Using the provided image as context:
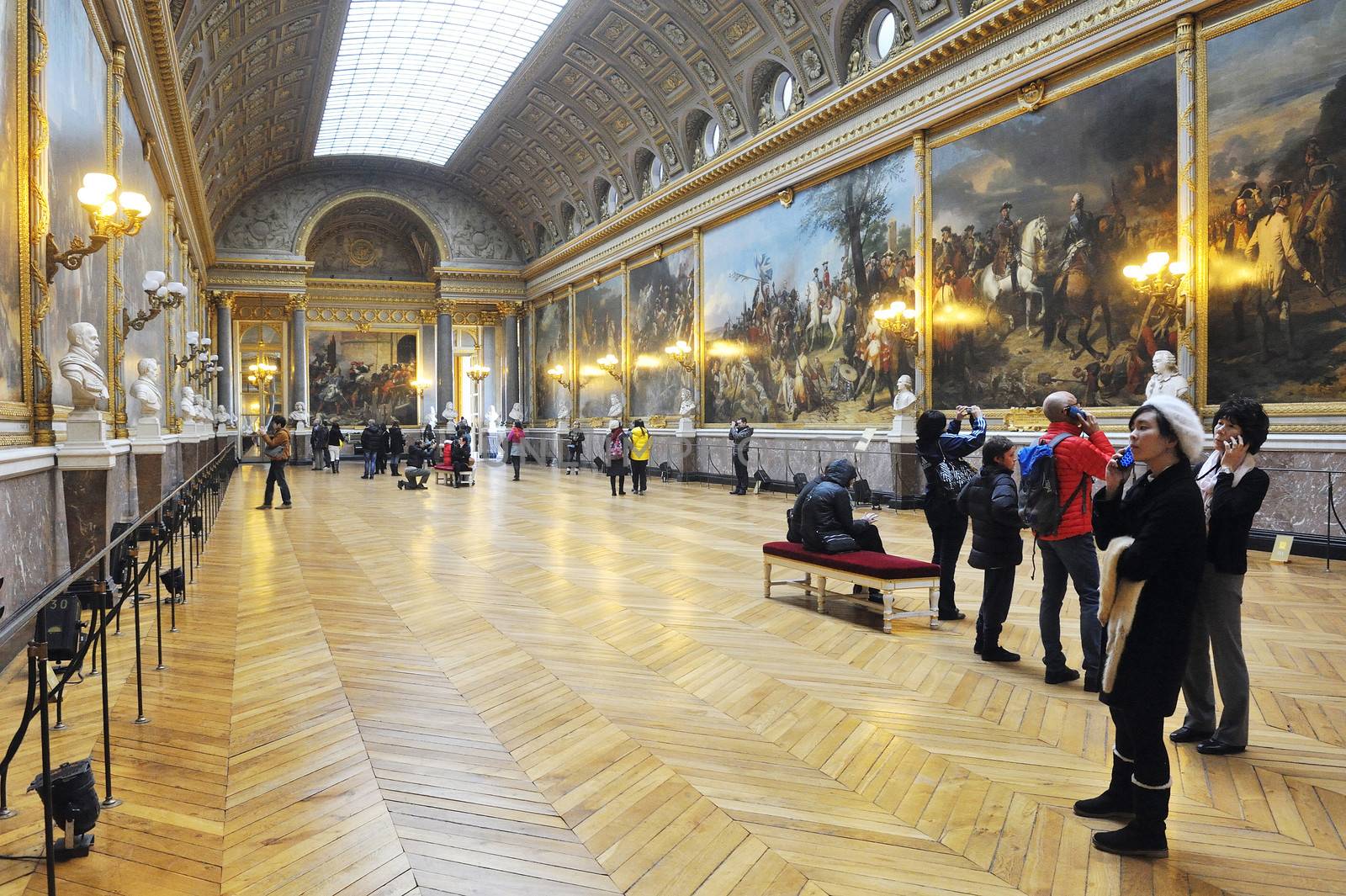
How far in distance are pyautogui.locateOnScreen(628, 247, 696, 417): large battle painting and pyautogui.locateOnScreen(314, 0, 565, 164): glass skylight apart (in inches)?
285

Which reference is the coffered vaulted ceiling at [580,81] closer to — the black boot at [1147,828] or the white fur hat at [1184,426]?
the white fur hat at [1184,426]

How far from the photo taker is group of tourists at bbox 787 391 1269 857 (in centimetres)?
297

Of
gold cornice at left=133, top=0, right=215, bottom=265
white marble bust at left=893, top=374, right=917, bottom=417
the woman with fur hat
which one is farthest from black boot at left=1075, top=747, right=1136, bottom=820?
gold cornice at left=133, top=0, right=215, bottom=265

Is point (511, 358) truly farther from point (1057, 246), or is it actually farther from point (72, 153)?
point (72, 153)

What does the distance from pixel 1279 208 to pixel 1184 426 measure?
8959mm

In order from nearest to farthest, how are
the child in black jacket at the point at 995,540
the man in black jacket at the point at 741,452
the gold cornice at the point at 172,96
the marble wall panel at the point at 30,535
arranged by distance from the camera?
the child in black jacket at the point at 995,540, the marble wall panel at the point at 30,535, the gold cornice at the point at 172,96, the man in black jacket at the point at 741,452

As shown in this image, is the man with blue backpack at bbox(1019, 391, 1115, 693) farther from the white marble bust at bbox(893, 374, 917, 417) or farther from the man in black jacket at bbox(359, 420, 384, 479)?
the man in black jacket at bbox(359, 420, 384, 479)

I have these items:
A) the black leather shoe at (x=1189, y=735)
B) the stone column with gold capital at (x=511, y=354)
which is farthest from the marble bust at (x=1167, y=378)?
the stone column with gold capital at (x=511, y=354)

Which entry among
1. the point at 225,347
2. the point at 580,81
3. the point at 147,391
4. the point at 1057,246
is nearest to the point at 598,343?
the point at 580,81

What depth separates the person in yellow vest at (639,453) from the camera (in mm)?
17766

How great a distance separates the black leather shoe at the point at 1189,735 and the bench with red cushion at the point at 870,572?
7.61 feet

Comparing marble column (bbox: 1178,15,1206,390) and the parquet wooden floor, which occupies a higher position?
marble column (bbox: 1178,15,1206,390)

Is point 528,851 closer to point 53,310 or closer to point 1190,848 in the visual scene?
point 1190,848

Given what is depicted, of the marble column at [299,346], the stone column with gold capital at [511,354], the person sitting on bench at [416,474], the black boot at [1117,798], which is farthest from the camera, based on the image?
the stone column with gold capital at [511,354]
